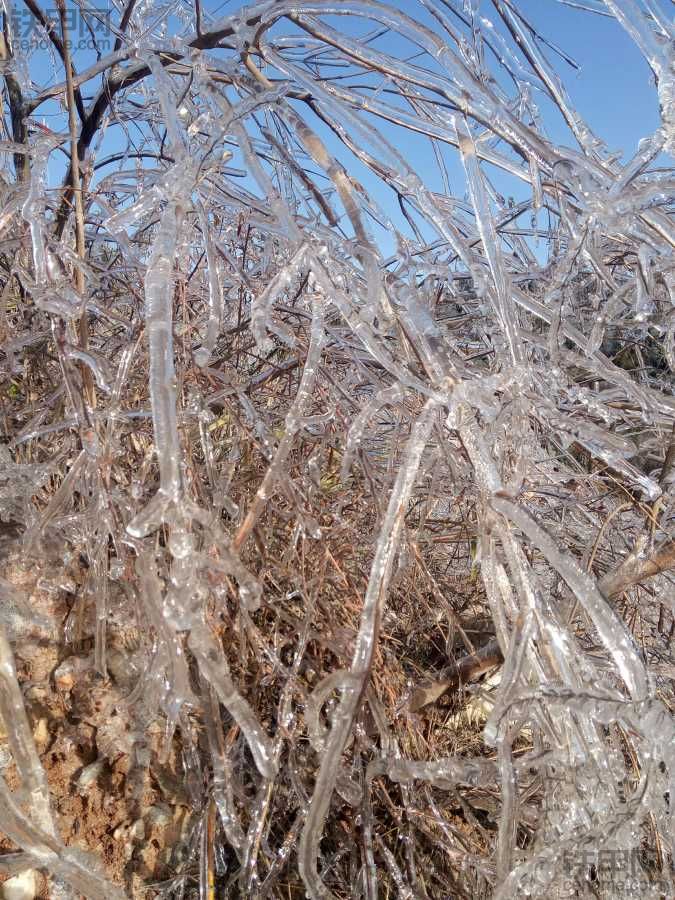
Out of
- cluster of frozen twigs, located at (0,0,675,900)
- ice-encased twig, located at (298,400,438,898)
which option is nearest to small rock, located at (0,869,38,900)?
cluster of frozen twigs, located at (0,0,675,900)

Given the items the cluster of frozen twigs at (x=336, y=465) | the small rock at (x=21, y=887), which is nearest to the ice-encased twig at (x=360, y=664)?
the cluster of frozen twigs at (x=336, y=465)

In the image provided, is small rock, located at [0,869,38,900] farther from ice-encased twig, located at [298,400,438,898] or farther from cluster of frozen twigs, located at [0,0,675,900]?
ice-encased twig, located at [298,400,438,898]

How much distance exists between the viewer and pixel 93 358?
915 millimetres

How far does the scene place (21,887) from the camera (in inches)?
35.9

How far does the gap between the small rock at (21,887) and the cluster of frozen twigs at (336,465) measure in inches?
2.1

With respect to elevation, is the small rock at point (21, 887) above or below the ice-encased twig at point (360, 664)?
below

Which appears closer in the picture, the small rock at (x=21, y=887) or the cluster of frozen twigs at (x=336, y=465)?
the cluster of frozen twigs at (x=336, y=465)

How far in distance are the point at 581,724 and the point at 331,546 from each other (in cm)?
66

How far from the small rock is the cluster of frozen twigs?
54 millimetres

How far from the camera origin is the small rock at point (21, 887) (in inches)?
35.6

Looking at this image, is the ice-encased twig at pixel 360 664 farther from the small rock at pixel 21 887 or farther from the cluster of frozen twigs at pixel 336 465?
the small rock at pixel 21 887

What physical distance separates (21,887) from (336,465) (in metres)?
0.94

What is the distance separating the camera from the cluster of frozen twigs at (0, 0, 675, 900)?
0.65 metres

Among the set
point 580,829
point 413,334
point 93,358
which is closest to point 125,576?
point 93,358
